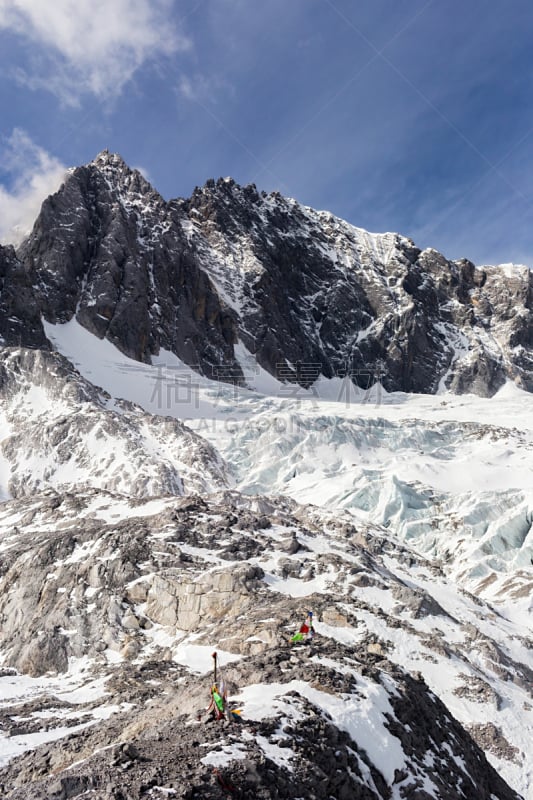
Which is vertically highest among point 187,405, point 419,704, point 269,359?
point 269,359

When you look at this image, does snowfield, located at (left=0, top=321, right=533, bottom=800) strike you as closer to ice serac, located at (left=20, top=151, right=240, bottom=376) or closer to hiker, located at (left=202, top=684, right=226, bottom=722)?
hiker, located at (left=202, top=684, right=226, bottom=722)

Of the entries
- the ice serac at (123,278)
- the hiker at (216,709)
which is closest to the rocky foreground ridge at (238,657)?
the hiker at (216,709)

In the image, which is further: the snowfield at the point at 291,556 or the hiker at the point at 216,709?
the snowfield at the point at 291,556

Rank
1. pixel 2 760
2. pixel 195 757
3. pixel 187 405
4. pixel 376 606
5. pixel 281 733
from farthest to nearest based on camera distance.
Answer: pixel 187 405
pixel 376 606
pixel 2 760
pixel 281 733
pixel 195 757

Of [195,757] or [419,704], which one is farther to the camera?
[419,704]

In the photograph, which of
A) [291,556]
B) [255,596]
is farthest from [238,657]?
[291,556]

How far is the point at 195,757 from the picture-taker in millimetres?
12227

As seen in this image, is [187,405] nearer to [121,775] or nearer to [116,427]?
[116,427]

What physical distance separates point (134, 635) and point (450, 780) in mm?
19863

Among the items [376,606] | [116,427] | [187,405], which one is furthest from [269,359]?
[376,606]

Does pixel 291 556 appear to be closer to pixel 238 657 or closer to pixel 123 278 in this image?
pixel 238 657

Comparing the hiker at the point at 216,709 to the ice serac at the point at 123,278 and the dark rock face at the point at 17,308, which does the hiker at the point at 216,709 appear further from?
the ice serac at the point at 123,278

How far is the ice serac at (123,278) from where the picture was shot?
168 m

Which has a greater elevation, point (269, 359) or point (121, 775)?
point (269, 359)
